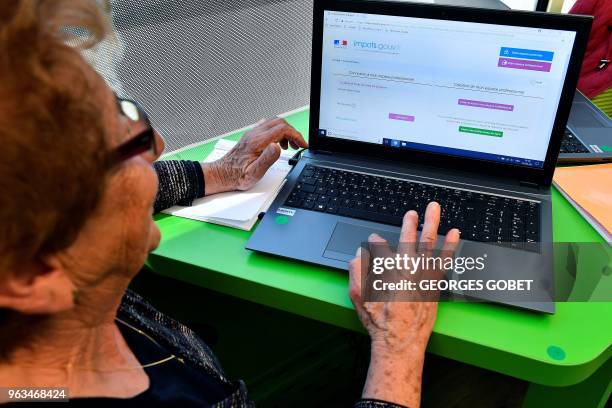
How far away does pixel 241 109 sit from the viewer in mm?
1226

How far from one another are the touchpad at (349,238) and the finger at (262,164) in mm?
211

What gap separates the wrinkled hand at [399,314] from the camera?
745 mm

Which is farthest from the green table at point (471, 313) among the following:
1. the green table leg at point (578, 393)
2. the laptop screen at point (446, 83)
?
the laptop screen at point (446, 83)

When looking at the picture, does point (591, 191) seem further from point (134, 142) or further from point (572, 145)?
point (134, 142)

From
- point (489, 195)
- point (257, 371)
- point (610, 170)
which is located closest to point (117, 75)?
point (489, 195)

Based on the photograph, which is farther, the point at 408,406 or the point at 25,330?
the point at 408,406

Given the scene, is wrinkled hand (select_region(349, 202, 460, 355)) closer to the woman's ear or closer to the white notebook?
the white notebook

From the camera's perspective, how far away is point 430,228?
82 cm

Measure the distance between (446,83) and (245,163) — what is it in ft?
1.37

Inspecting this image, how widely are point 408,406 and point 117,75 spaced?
78cm

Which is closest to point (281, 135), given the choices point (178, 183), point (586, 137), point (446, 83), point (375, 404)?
point (178, 183)

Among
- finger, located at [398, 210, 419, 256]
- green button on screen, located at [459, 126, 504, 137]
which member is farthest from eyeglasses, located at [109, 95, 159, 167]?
green button on screen, located at [459, 126, 504, 137]

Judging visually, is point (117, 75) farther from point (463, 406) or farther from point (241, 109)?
point (463, 406)

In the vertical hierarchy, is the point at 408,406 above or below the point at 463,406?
above
